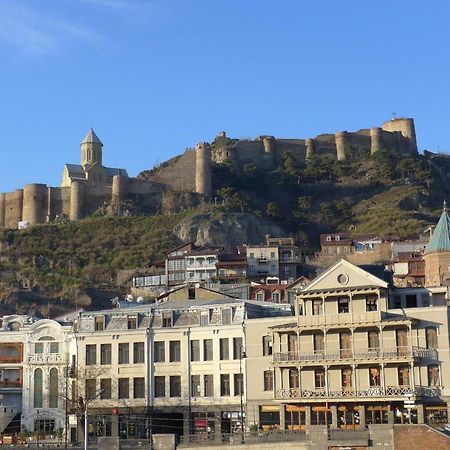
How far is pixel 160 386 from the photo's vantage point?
67.3 meters

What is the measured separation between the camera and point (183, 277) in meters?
125

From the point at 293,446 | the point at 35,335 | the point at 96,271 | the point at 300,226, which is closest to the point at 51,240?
the point at 96,271

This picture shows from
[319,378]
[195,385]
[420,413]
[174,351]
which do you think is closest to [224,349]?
[195,385]

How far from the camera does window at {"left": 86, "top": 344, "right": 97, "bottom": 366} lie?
227 ft

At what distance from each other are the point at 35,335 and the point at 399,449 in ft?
107

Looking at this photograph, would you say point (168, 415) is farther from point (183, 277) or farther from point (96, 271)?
point (96, 271)

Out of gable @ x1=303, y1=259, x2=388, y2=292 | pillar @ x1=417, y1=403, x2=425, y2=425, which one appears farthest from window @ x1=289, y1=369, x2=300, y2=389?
pillar @ x1=417, y1=403, x2=425, y2=425

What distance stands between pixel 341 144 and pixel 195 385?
113705mm

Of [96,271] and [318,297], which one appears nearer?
[318,297]

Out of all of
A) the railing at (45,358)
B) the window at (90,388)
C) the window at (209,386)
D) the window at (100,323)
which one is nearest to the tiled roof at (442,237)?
the window at (209,386)

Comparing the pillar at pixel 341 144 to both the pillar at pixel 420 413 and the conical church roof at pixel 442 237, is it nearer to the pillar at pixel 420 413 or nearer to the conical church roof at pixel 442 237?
the conical church roof at pixel 442 237

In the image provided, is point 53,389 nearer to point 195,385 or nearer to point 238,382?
point 195,385

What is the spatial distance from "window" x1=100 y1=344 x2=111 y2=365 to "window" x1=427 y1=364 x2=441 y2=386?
21585mm

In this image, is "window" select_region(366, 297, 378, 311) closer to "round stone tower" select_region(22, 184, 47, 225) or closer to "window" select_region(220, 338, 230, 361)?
"window" select_region(220, 338, 230, 361)
